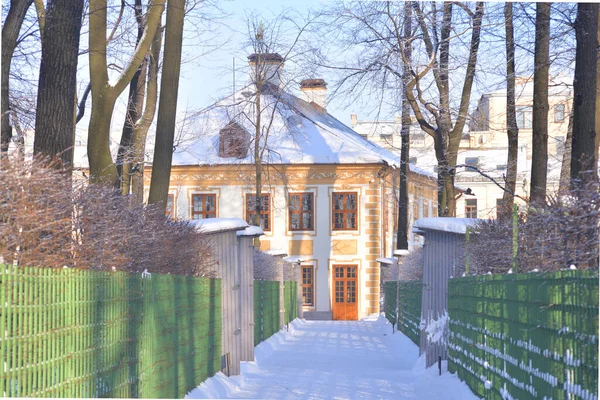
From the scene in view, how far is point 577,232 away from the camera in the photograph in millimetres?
9062

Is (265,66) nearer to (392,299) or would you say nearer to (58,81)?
A: (392,299)

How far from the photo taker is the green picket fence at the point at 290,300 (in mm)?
38156

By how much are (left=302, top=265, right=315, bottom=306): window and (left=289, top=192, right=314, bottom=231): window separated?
2075 mm

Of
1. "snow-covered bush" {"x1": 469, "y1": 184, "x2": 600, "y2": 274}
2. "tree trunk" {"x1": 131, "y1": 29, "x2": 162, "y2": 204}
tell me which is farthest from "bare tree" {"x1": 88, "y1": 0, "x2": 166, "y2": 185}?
"snow-covered bush" {"x1": 469, "y1": 184, "x2": 600, "y2": 274}

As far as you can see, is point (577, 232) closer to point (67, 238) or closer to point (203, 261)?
point (67, 238)

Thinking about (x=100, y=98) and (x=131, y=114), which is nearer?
(x=100, y=98)

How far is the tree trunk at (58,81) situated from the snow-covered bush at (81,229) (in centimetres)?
115

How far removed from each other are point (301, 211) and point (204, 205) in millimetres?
5073

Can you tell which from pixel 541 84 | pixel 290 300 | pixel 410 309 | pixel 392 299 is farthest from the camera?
pixel 290 300

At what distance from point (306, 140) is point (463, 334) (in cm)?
4094

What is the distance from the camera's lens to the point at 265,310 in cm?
2767

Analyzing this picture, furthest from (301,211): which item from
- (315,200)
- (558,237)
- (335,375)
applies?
(558,237)

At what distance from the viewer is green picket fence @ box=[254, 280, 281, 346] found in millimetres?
25266

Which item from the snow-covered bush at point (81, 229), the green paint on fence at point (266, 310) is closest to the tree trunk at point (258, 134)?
the green paint on fence at point (266, 310)
